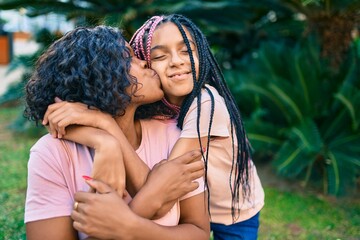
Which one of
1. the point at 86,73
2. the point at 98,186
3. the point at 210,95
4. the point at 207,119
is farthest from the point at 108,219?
the point at 210,95

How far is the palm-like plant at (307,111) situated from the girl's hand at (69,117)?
3.60m

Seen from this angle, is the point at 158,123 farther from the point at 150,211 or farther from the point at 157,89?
the point at 150,211

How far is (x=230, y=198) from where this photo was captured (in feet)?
8.87

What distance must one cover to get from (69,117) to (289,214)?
349 cm

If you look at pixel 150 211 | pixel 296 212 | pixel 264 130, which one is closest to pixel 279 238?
pixel 296 212

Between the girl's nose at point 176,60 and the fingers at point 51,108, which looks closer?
the fingers at point 51,108

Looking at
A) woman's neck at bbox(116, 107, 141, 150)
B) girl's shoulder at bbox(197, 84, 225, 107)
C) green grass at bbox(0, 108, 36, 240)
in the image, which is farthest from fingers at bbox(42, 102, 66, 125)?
green grass at bbox(0, 108, 36, 240)

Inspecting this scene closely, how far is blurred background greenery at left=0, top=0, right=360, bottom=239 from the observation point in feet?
18.2

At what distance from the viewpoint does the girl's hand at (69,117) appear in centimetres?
209

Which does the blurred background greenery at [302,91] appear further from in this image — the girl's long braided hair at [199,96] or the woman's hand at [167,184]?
the woman's hand at [167,184]

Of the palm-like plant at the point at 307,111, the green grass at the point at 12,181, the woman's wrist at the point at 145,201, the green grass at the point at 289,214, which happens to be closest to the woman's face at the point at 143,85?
the woman's wrist at the point at 145,201

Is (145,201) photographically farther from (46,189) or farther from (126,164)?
(46,189)

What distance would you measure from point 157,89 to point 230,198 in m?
0.75

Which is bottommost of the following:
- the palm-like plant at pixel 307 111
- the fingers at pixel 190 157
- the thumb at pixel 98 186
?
the palm-like plant at pixel 307 111
